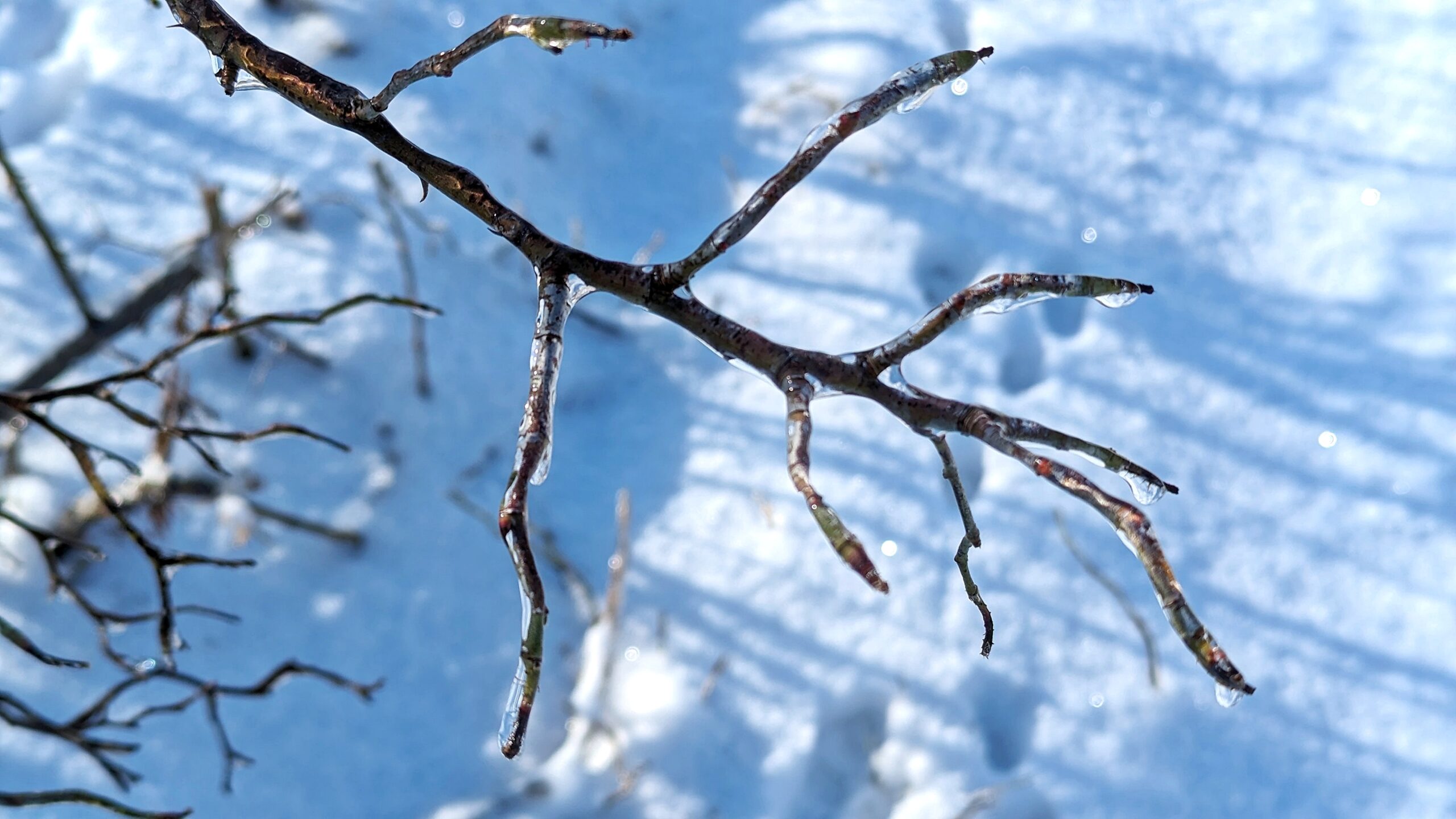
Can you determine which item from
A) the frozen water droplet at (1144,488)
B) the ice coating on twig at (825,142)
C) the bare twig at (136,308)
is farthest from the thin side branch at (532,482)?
the bare twig at (136,308)

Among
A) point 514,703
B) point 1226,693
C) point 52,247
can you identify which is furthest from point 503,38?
point 52,247

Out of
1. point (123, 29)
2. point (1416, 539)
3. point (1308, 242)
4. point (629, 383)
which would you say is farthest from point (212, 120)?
point (1416, 539)

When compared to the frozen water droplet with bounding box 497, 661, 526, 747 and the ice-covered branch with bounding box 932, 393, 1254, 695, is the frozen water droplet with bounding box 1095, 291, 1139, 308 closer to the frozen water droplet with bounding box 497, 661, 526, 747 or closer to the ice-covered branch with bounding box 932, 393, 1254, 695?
the ice-covered branch with bounding box 932, 393, 1254, 695

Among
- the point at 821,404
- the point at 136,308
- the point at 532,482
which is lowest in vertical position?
the point at 532,482

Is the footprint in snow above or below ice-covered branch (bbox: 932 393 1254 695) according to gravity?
above

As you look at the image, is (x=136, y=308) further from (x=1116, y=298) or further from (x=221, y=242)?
(x=1116, y=298)

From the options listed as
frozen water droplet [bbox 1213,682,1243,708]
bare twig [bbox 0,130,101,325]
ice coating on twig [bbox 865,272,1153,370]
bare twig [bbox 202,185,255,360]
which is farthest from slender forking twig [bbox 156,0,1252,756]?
bare twig [bbox 202,185,255,360]
